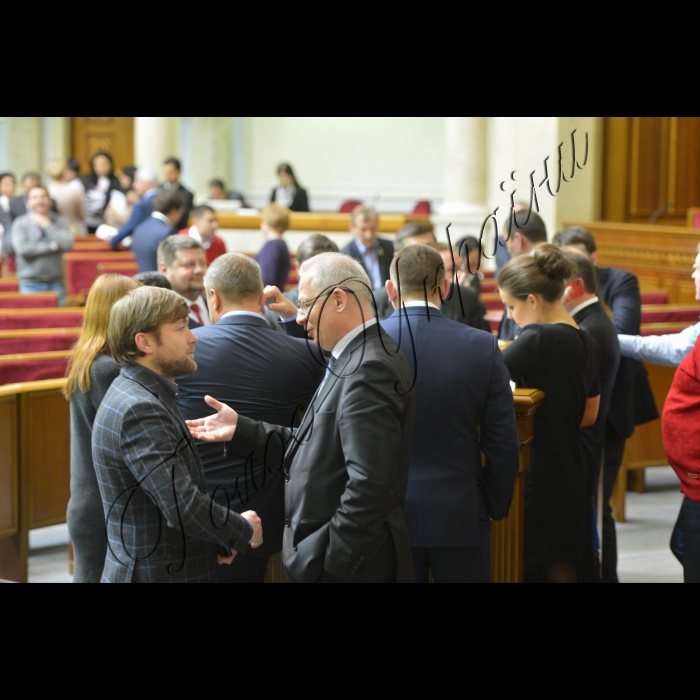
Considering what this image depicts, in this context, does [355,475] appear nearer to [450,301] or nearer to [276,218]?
[450,301]

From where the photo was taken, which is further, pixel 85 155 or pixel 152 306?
pixel 85 155

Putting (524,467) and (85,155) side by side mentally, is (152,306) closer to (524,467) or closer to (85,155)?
(524,467)

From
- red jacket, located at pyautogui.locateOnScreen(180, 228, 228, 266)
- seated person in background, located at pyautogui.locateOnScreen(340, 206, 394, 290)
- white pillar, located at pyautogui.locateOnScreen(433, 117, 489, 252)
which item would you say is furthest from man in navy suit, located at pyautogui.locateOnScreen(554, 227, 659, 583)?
white pillar, located at pyautogui.locateOnScreen(433, 117, 489, 252)

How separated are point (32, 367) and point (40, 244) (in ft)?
9.79

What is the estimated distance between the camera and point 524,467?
2807 millimetres

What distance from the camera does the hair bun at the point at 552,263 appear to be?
2.89 metres

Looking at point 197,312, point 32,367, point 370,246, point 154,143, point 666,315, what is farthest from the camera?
point 154,143

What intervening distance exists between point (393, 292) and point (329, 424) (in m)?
0.70

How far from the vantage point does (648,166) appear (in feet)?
35.0

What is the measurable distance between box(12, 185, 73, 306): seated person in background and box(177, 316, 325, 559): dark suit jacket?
4915 mm

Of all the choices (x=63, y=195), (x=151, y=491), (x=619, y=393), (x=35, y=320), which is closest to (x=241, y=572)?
(x=151, y=491)

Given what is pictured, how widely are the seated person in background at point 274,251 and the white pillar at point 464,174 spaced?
479cm

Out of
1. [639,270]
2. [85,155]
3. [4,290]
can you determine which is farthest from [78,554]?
[85,155]
